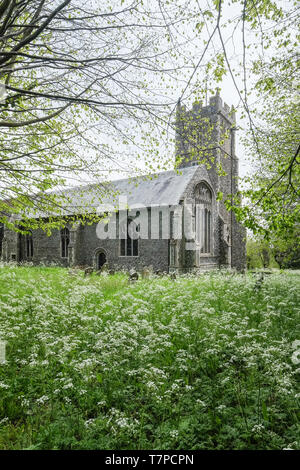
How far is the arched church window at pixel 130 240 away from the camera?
2047 centimetres

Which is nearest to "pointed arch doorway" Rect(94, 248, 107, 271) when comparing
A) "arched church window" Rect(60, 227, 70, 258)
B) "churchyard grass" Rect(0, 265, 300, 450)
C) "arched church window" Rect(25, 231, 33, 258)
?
"arched church window" Rect(60, 227, 70, 258)

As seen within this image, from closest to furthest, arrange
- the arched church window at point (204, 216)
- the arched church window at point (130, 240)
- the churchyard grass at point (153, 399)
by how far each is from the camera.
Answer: the churchyard grass at point (153, 399)
the arched church window at point (204, 216)
the arched church window at point (130, 240)

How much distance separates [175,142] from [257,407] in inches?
171

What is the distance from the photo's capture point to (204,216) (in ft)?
70.2

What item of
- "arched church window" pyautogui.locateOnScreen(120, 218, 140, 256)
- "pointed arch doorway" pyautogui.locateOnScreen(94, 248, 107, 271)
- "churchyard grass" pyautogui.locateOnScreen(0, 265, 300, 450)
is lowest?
"churchyard grass" pyautogui.locateOnScreen(0, 265, 300, 450)

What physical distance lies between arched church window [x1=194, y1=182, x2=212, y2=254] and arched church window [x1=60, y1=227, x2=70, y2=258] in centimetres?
1204

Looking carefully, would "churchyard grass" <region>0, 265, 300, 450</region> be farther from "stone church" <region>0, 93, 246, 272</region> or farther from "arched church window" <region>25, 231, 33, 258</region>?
"arched church window" <region>25, 231, 33, 258</region>

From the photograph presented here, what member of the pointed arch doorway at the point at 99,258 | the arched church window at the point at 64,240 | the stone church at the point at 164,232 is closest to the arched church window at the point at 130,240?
the stone church at the point at 164,232

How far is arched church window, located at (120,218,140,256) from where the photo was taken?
20469 mm

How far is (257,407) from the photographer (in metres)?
2.94

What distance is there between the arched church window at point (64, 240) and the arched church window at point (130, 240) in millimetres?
6498

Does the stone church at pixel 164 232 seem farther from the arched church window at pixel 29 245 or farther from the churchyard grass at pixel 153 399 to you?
the churchyard grass at pixel 153 399
